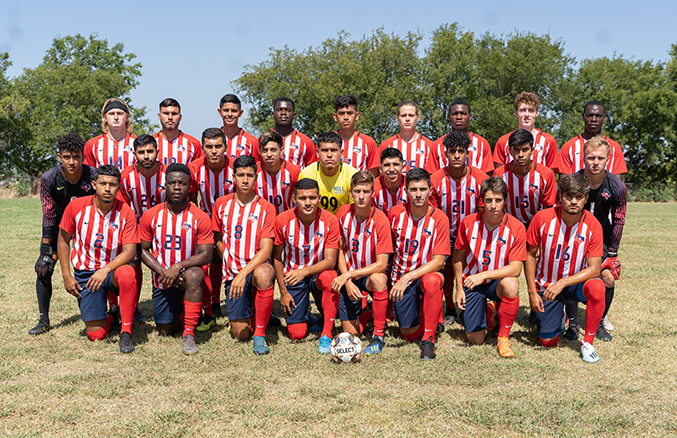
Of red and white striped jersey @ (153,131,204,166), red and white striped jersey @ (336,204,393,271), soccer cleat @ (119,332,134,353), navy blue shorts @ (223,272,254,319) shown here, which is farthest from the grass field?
red and white striped jersey @ (153,131,204,166)

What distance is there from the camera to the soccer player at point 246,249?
461cm

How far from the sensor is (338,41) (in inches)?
1512

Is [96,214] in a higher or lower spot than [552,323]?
higher

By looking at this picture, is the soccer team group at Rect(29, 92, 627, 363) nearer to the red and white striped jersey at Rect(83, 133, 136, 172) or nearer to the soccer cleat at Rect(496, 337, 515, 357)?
the soccer cleat at Rect(496, 337, 515, 357)

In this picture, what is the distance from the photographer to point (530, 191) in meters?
5.06

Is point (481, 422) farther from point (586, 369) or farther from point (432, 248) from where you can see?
point (432, 248)

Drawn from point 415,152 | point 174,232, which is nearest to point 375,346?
point 174,232

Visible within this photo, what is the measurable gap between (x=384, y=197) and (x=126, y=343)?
2797mm

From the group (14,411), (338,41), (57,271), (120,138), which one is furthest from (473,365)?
(338,41)

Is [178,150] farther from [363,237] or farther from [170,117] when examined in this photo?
[363,237]

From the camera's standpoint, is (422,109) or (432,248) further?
(422,109)

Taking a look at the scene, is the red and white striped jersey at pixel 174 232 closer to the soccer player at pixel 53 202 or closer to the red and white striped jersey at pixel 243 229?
the red and white striped jersey at pixel 243 229

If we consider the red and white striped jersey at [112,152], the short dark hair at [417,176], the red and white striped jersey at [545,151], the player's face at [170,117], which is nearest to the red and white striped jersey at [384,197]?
the short dark hair at [417,176]

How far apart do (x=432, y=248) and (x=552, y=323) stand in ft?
4.09
